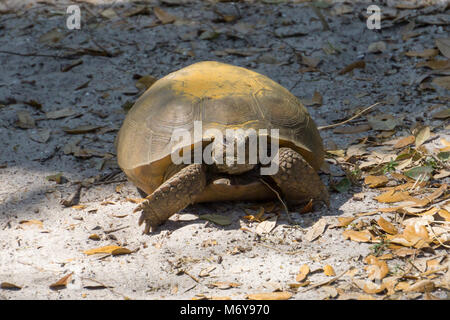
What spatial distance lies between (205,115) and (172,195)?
522 mm

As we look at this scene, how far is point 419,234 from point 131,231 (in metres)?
1.64

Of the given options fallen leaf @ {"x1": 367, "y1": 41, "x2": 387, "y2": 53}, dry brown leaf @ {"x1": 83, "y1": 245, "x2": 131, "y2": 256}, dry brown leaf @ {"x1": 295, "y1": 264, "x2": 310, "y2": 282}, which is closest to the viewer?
dry brown leaf @ {"x1": 295, "y1": 264, "x2": 310, "y2": 282}

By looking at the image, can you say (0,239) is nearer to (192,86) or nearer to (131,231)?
(131,231)

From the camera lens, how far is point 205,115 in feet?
11.0

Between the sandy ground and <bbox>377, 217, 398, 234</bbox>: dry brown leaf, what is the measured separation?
0.19m

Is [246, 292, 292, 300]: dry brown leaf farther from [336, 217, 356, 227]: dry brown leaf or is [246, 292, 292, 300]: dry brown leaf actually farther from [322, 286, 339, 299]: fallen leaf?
[336, 217, 356, 227]: dry brown leaf

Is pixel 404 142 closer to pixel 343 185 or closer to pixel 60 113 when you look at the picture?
pixel 343 185

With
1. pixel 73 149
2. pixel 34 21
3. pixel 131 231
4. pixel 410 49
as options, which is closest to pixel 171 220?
pixel 131 231

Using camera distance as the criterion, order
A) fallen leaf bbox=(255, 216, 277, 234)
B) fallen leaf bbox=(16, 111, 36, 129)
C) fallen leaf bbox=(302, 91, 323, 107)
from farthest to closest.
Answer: fallen leaf bbox=(302, 91, 323, 107), fallen leaf bbox=(16, 111, 36, 129), fallen leaf bbox=(255, 216, 277, 234)

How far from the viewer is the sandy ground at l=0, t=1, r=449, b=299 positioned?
2830mm

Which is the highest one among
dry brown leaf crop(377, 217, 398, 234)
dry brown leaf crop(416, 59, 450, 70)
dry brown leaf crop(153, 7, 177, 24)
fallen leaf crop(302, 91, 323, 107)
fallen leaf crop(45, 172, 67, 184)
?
dry brown leaf crop(153, 7, 177, 24)

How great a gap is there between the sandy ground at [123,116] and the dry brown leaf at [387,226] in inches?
7.4

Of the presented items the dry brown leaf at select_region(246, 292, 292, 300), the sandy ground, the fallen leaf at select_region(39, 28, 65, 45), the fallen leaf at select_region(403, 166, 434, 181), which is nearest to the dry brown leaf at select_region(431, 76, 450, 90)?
the sandy ground

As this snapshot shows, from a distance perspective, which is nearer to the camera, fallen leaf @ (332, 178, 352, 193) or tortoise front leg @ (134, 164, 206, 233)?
tortoise front leg @ (134, 164, 206, 233)
